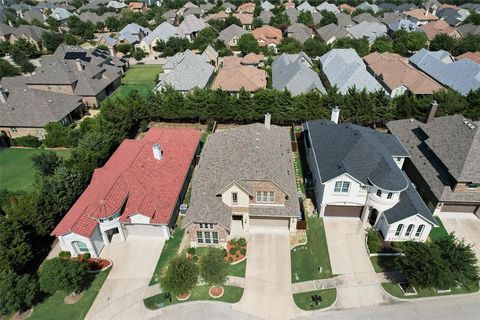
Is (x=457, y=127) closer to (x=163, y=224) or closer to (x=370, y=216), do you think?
(x=370, y=216)

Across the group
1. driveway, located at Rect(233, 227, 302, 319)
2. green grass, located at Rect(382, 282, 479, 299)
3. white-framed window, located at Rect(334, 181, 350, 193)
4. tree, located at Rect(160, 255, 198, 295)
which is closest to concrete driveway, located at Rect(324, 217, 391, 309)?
green grass, located at Rect(382, 282, 479, 299)

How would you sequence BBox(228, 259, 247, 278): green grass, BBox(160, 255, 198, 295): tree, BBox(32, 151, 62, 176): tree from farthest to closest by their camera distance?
BBox(32, 151, 62, 176): tree, BBox(228, 259, 247, 278): green grass, BBox(160, 255, 198, 295): tree

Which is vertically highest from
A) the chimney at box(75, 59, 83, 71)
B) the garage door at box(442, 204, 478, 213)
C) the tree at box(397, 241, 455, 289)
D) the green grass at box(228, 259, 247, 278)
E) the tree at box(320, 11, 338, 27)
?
the tree at box(320, 11, 338, 27)

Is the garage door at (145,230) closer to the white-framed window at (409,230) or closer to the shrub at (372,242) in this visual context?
the shrub at (372,242)

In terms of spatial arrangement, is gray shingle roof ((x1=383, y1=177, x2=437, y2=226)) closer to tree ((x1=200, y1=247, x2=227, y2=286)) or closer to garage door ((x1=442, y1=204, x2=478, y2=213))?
garage door ((x1=442, y1=204, x2=478, y2=213))

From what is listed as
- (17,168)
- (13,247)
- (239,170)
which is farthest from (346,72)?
(13,247)

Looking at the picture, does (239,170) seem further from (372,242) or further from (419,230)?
(419,230)
